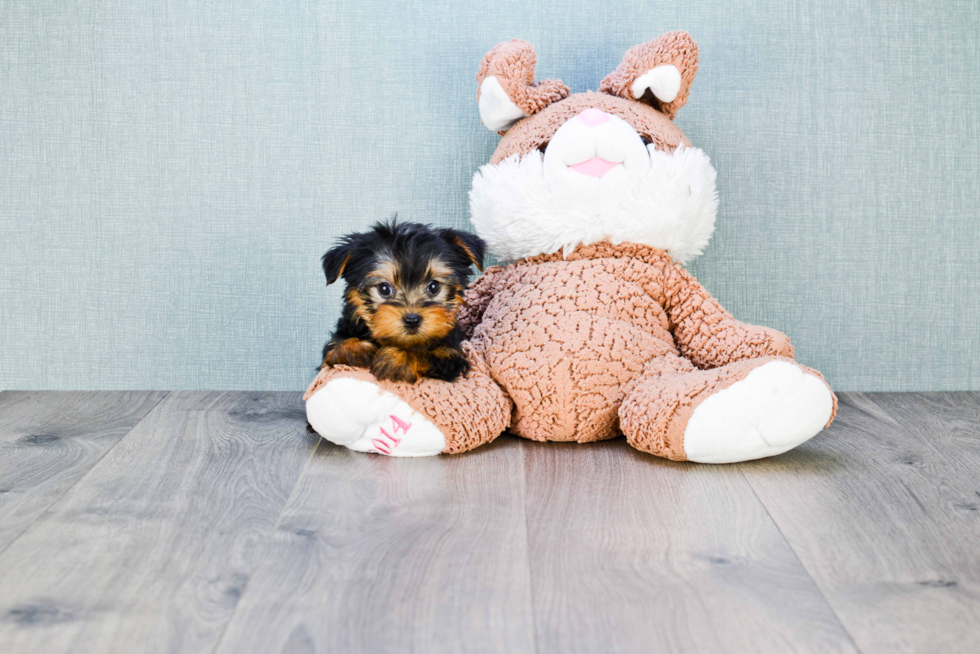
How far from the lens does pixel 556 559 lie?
45.7 inches

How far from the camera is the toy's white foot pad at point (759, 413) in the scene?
4.95ft

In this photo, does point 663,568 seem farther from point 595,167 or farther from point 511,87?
point 511,87

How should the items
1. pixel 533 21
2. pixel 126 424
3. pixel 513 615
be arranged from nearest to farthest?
pixel 513 615 < pixel 126 424 < pixel 533 21

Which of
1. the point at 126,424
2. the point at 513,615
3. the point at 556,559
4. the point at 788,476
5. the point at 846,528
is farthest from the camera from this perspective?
the point at 126,424

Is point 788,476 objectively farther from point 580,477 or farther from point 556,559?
point 556,559

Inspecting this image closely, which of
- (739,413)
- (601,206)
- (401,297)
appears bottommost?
(739,413)

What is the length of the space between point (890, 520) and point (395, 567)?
80 centimetres

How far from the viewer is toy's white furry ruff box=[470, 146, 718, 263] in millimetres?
1800

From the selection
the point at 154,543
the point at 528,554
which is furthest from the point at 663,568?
the point at 154,543

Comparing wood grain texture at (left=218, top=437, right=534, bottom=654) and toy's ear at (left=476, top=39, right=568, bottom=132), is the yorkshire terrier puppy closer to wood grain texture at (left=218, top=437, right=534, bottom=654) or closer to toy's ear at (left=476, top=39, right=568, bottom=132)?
wood grain texture at (left=218, top=437, right=534, bottom=654)

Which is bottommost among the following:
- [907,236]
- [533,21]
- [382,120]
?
[907,236]

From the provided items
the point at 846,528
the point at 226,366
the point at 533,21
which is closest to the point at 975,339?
the point at 846,528

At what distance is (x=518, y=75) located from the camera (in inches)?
74.4

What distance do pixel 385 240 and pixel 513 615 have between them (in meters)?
0.81
